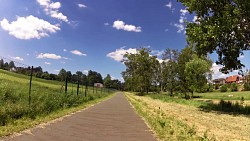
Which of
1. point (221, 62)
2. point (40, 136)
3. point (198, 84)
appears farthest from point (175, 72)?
point (40, 136)

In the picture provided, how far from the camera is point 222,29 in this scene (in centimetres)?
2173

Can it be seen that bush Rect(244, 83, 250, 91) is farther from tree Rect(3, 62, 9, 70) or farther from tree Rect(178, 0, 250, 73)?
tree Rect(3, 62, 9, 70)

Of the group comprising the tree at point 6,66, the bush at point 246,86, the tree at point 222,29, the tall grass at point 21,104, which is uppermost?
the tree at point 222,29

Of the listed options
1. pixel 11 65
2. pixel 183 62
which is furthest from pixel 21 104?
pixel 183 62

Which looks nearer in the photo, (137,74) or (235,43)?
(235,43)

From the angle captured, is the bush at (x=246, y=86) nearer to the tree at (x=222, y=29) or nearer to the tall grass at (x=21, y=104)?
the tree at (x=222, y=29)

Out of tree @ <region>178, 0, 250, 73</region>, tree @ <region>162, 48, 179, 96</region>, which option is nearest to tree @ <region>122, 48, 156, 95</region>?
tree @ <region>162, 48, 179, 96</region>

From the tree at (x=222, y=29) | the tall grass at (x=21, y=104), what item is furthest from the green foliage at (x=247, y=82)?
the tall grass at (x=21, y=104)

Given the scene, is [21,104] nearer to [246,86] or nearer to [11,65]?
[11,65]

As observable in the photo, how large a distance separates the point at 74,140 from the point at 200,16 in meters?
19.3

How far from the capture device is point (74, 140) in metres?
9.42

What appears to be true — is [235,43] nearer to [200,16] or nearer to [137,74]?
[200,16]

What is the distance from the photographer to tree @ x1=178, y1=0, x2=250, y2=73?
2172 centimetres

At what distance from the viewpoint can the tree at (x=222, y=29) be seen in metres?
21.7
